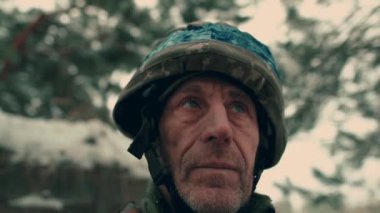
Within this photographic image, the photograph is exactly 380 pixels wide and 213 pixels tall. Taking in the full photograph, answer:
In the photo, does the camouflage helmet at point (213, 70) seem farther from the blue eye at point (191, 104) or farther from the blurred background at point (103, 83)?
the blurred background at point (103, 83)

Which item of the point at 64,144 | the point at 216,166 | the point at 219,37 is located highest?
the point at 64,144

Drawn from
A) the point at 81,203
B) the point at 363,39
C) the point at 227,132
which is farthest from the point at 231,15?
the point at 227,132

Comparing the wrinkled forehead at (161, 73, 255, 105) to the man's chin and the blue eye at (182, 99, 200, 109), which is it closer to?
the blue eye at (182, 99, 200, 109)

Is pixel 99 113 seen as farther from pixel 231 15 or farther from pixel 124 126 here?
pixel 124 126

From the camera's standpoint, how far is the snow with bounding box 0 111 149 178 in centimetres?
639

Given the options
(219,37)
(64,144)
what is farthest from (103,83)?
(219,37)

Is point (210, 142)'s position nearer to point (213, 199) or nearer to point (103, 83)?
point (213, 199)

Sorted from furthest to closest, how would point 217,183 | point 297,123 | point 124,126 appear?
1. point 297,123
2. point 124,126
3. point 217,183

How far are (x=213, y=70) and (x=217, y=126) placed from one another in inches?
10.1

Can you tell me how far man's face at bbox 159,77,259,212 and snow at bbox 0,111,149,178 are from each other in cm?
460

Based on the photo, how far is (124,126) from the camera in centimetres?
237

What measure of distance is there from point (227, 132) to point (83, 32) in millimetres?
5838

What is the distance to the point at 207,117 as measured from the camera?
196cm

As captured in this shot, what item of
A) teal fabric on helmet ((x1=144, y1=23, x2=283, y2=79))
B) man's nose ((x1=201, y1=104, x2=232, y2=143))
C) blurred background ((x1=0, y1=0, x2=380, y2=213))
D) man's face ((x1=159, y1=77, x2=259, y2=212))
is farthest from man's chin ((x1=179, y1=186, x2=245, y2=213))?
blurred background ((x1=0, y1=0, x2=380, y2=213))
